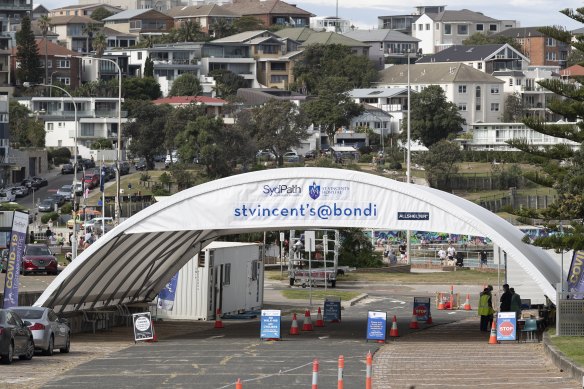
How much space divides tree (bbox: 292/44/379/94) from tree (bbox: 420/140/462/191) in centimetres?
5341

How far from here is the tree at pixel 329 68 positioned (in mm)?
189500

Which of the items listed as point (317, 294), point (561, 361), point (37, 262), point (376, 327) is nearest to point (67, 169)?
point (37, 262)

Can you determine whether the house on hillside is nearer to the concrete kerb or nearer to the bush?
the bush

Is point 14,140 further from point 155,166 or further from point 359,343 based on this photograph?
point 359,343

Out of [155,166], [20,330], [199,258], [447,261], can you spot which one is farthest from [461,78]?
[20,330]

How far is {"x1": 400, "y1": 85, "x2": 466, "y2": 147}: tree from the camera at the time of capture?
155 metres

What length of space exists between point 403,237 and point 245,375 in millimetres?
69145

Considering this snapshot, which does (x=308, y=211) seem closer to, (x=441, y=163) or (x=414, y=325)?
(x=414, y=325)

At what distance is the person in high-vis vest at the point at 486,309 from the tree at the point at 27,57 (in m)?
142

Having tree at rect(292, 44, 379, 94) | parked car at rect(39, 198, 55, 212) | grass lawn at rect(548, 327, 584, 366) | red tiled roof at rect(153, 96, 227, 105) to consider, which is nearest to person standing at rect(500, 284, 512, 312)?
grass lawn at rect(548, 327, 584, 366)

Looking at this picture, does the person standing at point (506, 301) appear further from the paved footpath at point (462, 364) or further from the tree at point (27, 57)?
the tree at point (27, 57)

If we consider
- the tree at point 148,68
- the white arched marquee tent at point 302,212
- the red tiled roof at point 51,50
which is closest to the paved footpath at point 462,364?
the white arched marquee tent at point 302,212

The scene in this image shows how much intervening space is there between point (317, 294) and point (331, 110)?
338 ft

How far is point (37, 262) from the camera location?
6019cm
